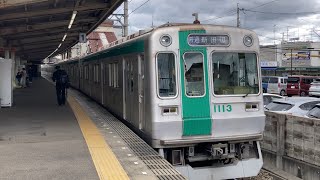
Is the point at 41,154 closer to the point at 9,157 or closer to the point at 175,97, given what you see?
the point at 9,157

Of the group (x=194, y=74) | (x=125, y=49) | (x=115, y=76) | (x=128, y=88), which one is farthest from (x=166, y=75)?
(x=115, y=76)

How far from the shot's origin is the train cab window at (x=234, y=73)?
25.9 feet

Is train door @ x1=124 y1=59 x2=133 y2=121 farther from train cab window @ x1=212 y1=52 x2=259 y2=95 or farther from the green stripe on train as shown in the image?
train cab window @ x1=212 y1=52 x2=259 y2=95

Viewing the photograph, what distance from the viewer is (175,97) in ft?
24.8

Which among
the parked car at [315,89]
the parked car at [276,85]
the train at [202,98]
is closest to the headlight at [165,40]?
the train at [202,98]

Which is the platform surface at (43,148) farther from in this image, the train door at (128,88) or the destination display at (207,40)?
the destination display at (207,40)

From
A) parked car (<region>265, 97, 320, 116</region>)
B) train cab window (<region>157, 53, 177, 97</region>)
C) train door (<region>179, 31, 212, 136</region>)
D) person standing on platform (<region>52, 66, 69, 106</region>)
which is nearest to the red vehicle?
parked car (<region>265, 97, 320, 116</region>)

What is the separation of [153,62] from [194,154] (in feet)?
6.36

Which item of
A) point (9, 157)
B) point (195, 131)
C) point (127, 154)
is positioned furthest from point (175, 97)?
point (9, 157)

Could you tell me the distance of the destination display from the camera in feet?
25.4

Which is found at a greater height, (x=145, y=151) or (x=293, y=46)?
(x=293, y=46)

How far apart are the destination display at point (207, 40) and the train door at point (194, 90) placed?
0.10 metres

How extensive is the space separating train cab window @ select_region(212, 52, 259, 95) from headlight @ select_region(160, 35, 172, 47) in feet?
3.04

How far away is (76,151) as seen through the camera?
7.33 metres
